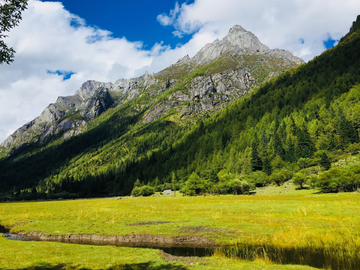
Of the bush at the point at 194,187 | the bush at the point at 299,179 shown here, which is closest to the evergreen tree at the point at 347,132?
the bush at the point at 299,179

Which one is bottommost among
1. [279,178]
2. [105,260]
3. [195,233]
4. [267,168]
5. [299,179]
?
[279,178]

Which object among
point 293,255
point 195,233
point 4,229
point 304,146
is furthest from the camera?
point 304,146

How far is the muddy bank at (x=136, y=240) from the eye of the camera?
995 inches

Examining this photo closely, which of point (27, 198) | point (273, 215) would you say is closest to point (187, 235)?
point (273, 215)

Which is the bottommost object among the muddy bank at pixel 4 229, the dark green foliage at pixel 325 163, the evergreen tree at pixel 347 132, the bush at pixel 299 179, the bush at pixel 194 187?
the bush at pixel 194 187

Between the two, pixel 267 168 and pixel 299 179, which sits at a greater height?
pixel 267 168

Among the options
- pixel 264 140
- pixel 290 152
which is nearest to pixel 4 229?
pixel 290 152

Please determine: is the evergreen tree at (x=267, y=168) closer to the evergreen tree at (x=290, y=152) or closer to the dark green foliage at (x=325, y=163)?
the evergreen tree at (x=290, y=152)

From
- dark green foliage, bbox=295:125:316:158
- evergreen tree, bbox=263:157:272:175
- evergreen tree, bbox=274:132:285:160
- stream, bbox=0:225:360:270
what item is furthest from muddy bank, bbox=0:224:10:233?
evergreen tree, bbox=274:132:285:160

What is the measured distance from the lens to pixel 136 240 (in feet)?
89.5

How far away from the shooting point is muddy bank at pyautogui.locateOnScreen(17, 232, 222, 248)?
2528cm

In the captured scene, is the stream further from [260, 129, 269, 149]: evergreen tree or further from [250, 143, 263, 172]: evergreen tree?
[260, 129, 269, 149]: evergreen tree

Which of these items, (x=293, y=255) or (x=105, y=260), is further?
(x=293, y=255)

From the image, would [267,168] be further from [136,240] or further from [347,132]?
[136,240]
